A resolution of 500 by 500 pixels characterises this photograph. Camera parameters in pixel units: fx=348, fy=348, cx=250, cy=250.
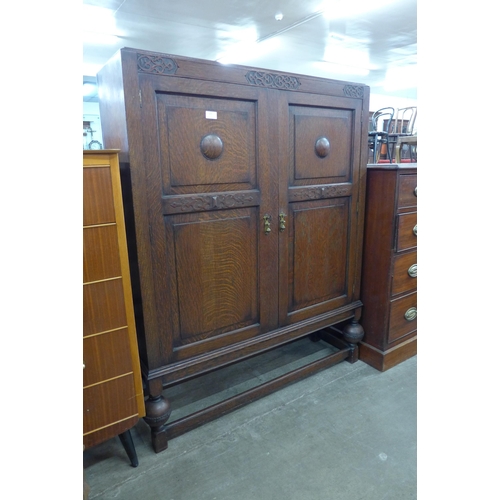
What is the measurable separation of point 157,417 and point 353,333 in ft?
3.82

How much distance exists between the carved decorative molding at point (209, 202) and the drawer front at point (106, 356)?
484 millimetres

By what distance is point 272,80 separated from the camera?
1.44 m

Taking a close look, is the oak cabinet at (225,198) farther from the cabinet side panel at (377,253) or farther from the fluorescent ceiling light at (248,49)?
the fluorescent ceiling light at (248,49)

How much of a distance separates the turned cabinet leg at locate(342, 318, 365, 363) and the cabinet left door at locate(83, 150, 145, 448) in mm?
1215

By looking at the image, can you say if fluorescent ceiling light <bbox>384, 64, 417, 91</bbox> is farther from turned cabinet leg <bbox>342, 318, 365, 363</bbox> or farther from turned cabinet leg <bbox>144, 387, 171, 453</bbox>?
turned cabinet leg <bbox>144, 387, 171, 453</bbox>

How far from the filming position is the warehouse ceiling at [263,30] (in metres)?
3.82

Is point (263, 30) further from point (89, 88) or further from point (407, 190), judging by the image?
point (407, 190)

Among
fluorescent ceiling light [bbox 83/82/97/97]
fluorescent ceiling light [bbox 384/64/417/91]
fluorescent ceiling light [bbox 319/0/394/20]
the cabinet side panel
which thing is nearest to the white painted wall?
fluorescent ceiling light [bbox 83/82/97/97]

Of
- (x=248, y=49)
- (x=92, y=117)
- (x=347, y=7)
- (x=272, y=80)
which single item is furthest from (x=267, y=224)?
(x=92, y=117)

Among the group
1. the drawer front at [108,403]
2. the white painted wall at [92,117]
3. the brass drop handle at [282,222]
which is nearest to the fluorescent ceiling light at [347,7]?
the brass drop handle at [282,222]

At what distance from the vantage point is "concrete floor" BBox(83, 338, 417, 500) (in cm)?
128

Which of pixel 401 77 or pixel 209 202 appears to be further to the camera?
pixel 401 77
